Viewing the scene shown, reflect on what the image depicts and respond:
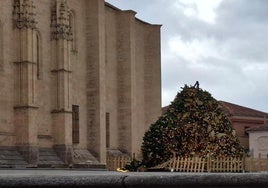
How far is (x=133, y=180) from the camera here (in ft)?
14.1

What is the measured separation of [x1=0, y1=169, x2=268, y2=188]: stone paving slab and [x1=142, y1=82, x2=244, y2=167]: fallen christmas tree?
617cm

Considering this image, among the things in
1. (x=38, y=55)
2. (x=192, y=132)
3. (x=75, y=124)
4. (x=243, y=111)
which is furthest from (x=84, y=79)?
(x=243, y=111)

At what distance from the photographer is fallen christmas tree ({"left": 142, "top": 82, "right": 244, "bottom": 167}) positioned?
10781 mm

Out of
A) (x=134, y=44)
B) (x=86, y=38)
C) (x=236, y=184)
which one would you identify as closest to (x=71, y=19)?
(x=86, y=38)

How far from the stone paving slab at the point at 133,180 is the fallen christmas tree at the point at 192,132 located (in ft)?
20.2

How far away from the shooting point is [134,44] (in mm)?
49562

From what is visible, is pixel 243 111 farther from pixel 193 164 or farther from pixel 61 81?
pixel 193 164

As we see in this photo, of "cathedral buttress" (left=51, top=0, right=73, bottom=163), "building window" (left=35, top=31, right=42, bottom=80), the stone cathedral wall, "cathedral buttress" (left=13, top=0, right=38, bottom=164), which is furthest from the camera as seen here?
"cathedral buttress" (left=51, top=0, right=73, bottom=163)

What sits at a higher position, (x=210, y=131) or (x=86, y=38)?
(x=86, y=38)

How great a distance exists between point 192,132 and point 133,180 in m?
6.56

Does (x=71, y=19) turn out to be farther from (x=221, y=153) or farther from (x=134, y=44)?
(x=221, y=153)

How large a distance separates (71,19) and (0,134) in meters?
11.0

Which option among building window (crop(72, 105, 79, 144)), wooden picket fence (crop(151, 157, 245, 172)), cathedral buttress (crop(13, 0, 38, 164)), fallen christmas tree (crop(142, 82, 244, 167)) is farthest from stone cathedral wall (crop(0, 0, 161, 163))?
fallen christmas tree (crop(142, 82, 244, 167))

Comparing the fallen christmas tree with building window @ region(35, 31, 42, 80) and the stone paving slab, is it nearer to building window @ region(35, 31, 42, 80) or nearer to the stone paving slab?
the stone paving slab
